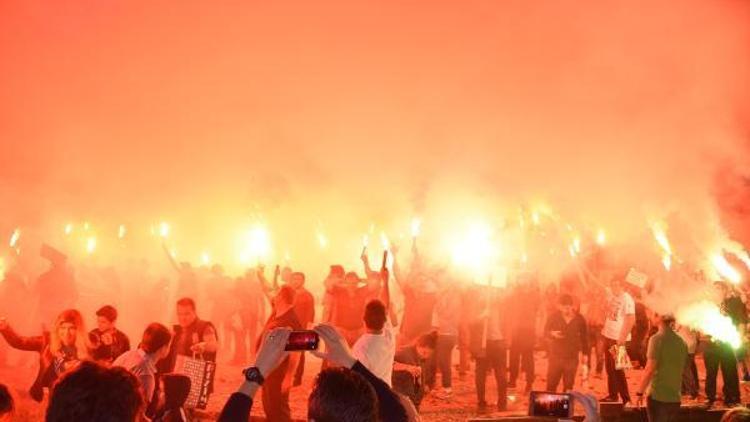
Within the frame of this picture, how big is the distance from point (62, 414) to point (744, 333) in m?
9.25

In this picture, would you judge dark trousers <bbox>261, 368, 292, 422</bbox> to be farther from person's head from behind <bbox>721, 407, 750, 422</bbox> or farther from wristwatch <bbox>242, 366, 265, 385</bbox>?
person's head from behind <bbox>721, 407, 750, 422</bbox>

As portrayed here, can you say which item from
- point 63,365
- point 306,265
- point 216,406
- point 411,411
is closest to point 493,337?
point 216,406

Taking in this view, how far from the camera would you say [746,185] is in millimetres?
18531

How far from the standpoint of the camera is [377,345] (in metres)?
4.82

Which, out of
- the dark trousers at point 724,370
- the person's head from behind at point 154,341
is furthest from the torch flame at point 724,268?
the person's head from behind at point 154,341

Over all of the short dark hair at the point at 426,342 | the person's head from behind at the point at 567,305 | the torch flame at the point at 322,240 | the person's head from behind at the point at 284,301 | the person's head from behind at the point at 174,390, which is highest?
the torch flame at the point at 322,240

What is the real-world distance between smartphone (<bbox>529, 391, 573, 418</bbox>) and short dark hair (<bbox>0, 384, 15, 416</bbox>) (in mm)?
2269

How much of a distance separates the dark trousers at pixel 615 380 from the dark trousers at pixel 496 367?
129cm

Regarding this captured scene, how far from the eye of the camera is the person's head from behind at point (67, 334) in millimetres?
5664

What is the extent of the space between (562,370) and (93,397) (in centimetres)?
697

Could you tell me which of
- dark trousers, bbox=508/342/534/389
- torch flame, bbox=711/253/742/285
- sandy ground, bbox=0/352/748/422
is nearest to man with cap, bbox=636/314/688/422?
sandy ground, bbox=0/352/748/422

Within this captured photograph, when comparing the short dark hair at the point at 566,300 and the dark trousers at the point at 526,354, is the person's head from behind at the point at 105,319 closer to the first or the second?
the short dark hair at the point at 566,300

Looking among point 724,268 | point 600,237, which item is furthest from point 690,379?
point 600,237

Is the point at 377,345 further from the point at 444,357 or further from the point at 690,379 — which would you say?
the point at 690,379
